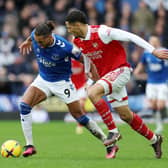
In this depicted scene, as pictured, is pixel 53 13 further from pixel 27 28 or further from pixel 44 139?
pixel 44 139

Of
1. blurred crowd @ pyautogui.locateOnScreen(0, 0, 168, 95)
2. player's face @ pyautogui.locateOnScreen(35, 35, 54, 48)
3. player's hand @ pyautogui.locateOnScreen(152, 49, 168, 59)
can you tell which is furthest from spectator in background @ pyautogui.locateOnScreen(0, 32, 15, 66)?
player's hand @ pyautogui.locateOnScreen(152, 49, 168, 59)

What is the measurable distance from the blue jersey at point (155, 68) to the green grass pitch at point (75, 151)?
1267 mm

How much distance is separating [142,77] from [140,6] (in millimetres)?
2453

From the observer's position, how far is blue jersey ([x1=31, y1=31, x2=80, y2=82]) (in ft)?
35.5

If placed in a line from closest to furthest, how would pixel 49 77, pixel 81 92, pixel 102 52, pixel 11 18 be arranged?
pixel 102 52 < pixel 49 77 < pixel 81 92 < pixel 11 18

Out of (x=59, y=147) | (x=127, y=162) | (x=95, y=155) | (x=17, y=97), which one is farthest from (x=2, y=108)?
(x=127, y=162)

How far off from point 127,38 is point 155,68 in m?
7.13

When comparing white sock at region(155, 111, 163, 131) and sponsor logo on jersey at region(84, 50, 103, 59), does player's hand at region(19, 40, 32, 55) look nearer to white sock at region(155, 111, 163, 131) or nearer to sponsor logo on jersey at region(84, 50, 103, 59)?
sponsor logo on jersey at region(84, 50, 103, 59)

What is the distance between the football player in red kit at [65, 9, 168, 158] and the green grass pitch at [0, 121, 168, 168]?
50cm

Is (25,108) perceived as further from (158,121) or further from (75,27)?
(158,121)

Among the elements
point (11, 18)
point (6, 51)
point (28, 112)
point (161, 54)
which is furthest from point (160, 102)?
point (161, 54)

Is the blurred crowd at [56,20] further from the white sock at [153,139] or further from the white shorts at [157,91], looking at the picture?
the white sock at [153,139]

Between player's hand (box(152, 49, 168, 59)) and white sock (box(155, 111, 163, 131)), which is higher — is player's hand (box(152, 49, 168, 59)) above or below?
above

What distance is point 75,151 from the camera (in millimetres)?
11883
